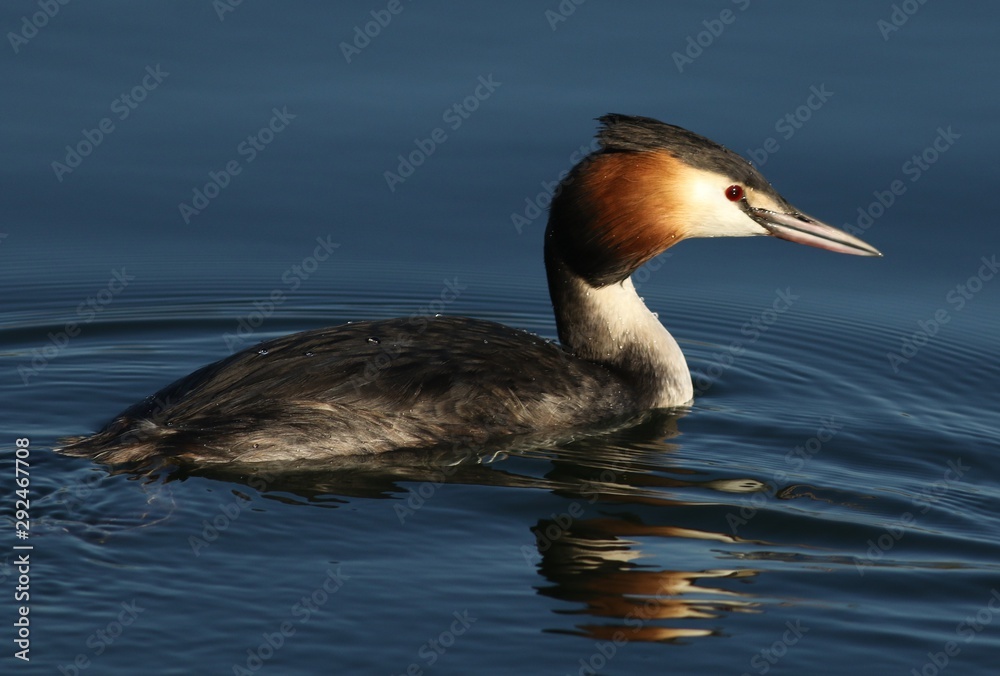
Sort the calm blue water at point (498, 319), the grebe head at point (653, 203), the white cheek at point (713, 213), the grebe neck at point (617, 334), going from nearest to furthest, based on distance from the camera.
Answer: the calm blue water at point (498, 319) → the grebe head at point (653, 203) → the white cheek at point (713, 213) → the grebe neck at point (617, 334)

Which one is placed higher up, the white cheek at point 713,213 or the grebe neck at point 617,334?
the white cheek at point 713,213

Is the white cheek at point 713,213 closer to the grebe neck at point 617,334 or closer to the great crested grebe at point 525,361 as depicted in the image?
the great crested grebe at point 525,361

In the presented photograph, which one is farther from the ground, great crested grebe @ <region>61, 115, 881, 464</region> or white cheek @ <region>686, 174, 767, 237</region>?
white cheek @ <region>686, 174, 767, 237</region>

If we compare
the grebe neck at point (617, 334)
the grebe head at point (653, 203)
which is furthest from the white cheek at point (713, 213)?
the grebe neck at point (617, 334)

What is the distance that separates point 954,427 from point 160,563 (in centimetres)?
508

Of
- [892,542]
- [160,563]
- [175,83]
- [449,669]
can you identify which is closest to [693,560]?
[892,542]

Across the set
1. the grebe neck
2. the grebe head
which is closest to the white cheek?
the grebe head

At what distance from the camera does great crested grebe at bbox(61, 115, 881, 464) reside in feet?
30.5

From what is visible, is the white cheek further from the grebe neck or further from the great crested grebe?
the grebe neck

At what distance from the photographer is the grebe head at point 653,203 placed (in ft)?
33.6

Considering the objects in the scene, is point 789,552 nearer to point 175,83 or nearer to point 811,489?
point 811,489

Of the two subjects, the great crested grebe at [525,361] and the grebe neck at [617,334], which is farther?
the grebe neck at [617,334]

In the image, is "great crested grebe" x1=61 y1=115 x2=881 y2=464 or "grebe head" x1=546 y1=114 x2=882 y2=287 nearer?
"great crested grebe" x1=61 y1=115 x2=881 y2=464

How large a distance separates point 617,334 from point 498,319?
6.34 ft
